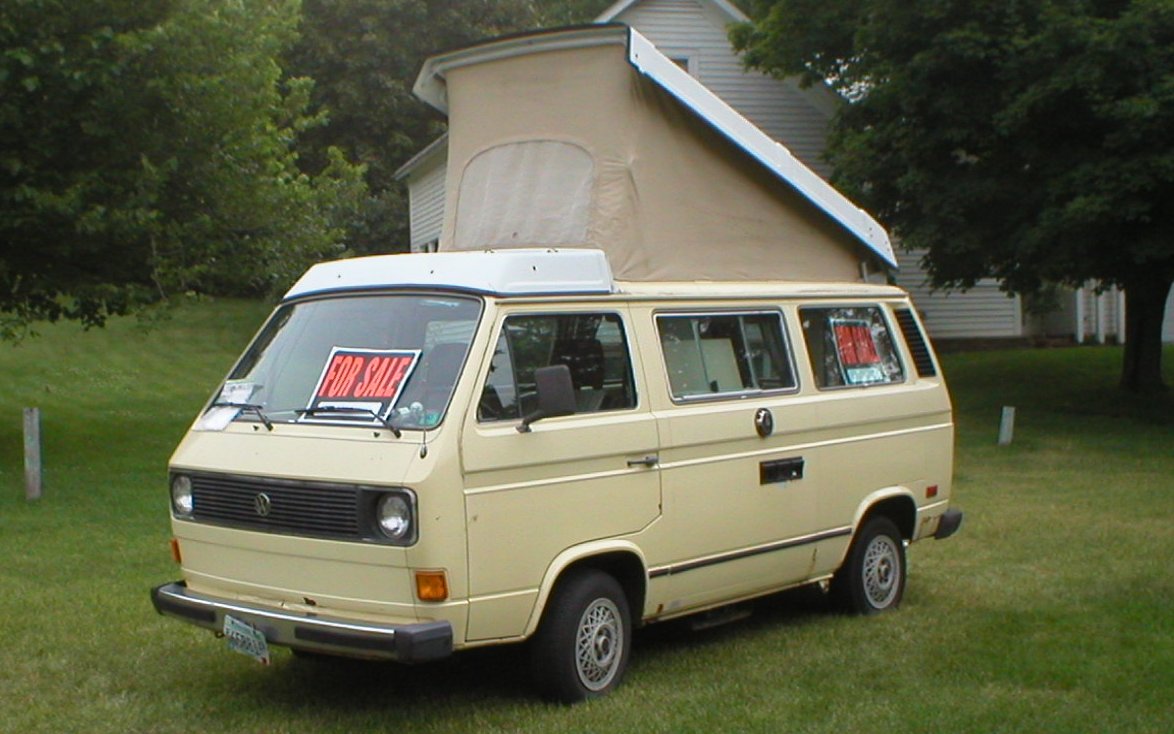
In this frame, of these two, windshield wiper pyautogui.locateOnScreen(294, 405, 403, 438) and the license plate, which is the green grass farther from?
windshield wiper pyautogui.locateOnScreen(294, 405, 403, 438)

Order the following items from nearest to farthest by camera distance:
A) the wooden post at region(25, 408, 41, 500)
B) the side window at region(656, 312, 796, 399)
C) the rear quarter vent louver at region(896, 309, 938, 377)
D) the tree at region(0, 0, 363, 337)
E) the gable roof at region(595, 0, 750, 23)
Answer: the side window at region(656, 312, 796, 399)
the rear quarter vent louver at region(896, 309, 938, 377)
the wooden post at region(25, 408, 41, 500)
the tree at region(0, 0, 363, 337)
the gable roof at region(595, 0, 750, 23)

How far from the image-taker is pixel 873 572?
8820mm

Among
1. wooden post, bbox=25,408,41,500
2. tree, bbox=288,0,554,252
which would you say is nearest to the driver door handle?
wooden post, bbox=25,408,41,500

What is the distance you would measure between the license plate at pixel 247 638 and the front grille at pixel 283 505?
0.43 metres

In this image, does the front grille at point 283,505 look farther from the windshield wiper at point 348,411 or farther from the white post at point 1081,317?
the white post at point 1081,317

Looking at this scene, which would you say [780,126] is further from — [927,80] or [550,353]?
[550,353]

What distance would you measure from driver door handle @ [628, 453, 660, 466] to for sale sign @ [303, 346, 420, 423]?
120cm

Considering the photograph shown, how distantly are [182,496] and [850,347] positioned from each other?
13.4ft

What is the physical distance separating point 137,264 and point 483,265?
1105cm

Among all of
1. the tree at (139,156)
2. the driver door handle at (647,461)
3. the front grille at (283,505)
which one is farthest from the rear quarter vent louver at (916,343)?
the tree at (139,156)

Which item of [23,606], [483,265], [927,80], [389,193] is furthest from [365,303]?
[389,193]

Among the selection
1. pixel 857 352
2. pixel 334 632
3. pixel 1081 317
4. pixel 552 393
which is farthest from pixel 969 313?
pixel 334 632

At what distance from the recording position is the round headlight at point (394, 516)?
19.9 feet

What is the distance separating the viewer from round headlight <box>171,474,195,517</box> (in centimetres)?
689
